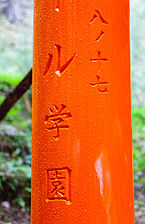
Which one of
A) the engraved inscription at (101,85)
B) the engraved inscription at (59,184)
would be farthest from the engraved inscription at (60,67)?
the engraved inscription at (59,184)

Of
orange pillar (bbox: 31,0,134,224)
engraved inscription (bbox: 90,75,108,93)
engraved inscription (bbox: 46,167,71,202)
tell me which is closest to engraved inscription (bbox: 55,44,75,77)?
orange pillar (bbox: 31,0,134,224)

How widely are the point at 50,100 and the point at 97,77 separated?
11.6 inches

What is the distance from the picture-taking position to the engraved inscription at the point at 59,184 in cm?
176

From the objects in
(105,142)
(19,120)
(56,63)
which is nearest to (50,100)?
(56,63)

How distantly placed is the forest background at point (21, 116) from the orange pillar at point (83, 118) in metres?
1.18

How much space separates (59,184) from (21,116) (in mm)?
3993

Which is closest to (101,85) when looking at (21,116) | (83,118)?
(83,118)

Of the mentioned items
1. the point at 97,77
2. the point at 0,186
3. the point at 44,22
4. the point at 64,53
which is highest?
the point at 44,22

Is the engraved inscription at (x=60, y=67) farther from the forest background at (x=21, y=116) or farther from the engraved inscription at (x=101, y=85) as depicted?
the forest background at (x=21, y=116)

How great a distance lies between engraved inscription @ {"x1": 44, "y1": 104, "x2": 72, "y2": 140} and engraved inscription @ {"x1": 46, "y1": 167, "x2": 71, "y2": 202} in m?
0.19

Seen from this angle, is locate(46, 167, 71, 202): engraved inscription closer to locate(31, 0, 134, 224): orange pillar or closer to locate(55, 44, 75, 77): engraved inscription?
locate(31, 0, 134, 224): orange pillar

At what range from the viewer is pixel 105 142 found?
5.77ft

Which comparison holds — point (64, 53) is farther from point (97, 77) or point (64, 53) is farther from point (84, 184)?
point (84, 184)

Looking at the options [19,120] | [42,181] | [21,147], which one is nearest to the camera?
[42,181]
